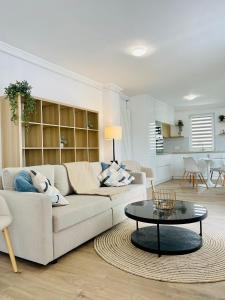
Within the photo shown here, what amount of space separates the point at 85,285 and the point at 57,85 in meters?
3.41

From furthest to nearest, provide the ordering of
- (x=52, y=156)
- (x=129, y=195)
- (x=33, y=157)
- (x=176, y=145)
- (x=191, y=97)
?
(x=176, y=145)
(x=191, y=97)
(x=52, y=156)
(x=33, y=157)
(x=129, y=195)

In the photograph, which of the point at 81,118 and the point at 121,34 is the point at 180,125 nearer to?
the point at 81,118

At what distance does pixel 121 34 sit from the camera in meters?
3.08

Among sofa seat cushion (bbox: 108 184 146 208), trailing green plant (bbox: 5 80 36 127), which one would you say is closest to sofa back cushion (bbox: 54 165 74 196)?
sofa seat cushion (bbox: 108 184 146 208)

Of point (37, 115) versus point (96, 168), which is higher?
point (37, 115)

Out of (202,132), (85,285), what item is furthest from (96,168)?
(202,132)

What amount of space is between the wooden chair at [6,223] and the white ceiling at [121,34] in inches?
80.3

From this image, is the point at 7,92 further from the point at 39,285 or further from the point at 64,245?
the point at 39,285

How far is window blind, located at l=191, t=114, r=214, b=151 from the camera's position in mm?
8109

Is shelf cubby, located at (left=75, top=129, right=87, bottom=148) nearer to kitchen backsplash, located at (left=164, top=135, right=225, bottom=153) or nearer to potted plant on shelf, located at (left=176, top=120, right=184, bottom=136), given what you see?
kitchen backsplash, located at (left=164, top=135, right=225, bottom=153)

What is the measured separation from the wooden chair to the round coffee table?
A: 1111 millimetres

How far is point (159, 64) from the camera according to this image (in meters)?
4.13

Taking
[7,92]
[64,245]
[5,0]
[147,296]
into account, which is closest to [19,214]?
[64,245]

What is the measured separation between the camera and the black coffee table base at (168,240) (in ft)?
7.45
